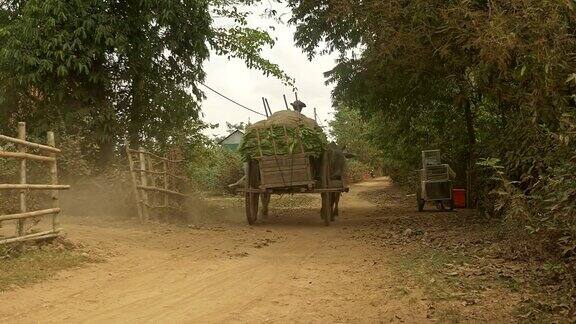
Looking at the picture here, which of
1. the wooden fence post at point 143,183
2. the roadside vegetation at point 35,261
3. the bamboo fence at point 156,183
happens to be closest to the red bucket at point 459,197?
the bamboo fence at point 156,183

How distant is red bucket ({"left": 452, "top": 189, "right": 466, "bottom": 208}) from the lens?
16.1 metres

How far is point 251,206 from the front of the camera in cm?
1288

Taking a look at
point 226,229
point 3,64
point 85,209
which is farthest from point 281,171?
point 3,64

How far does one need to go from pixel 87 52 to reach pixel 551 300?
36.4ft

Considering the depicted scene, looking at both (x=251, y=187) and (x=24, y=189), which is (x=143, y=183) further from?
(x=24, y=189)

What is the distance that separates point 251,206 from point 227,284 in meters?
6.58

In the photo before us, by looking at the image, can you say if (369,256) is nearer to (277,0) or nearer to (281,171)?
(281,171)

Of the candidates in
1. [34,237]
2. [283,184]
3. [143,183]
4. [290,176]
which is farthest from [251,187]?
[34,237]

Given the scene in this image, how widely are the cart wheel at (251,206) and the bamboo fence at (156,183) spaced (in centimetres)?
195

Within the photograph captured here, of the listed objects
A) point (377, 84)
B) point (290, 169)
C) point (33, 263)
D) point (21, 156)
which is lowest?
point (33, 263)

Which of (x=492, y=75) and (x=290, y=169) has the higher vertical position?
(x=492, y=75)

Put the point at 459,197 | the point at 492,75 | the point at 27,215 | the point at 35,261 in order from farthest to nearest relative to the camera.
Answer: the point at 459,197
the point at 492,75
the point at 27,215
the point at 35,261

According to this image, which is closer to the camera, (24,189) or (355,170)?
(24,189)

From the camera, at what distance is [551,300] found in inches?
194
